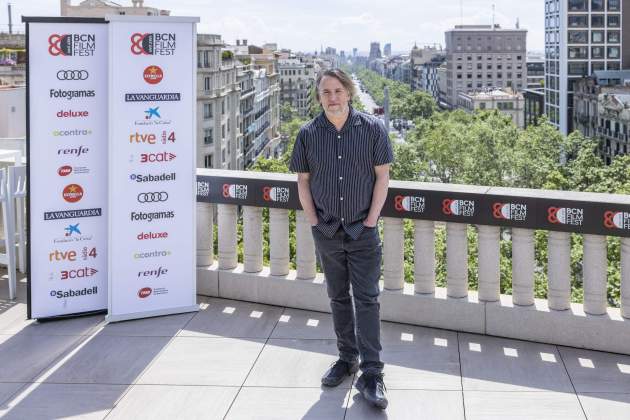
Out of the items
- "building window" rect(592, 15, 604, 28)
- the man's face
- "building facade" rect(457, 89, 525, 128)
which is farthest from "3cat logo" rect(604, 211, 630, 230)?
"building facade" rect(457, 89, 525, 128)

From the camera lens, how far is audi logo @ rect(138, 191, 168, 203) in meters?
5.33

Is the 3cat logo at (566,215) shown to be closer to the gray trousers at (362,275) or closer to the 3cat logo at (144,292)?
the gray trousers at (362,275)

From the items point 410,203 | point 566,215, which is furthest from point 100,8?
point 566,215


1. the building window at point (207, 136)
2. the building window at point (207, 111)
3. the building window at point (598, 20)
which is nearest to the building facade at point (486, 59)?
the building window at point (598, 20)

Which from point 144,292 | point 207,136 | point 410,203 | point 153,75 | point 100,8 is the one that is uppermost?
point 100,8

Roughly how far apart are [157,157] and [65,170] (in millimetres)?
711

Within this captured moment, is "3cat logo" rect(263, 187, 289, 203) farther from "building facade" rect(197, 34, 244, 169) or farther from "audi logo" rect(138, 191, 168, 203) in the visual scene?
"building facade" rect(197, 34, 244, 169)

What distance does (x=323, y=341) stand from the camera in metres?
4.89

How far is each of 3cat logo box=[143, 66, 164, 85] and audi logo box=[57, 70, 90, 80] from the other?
1.47ft

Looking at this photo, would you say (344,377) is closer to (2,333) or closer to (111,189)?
(111,189)

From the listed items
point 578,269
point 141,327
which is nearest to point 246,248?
point 141,327

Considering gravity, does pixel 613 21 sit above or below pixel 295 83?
below

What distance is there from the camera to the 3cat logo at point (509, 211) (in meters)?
4.75

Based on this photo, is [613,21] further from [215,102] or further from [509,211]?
[509,211]
